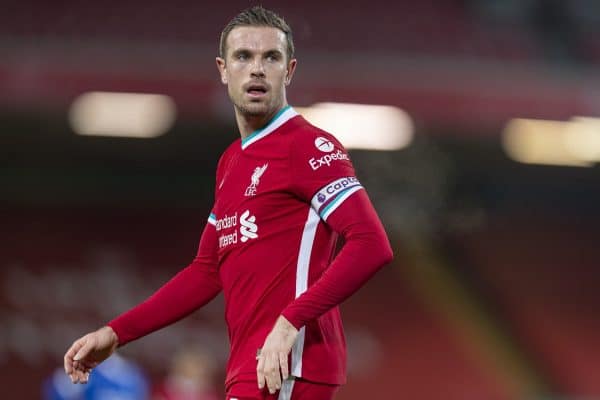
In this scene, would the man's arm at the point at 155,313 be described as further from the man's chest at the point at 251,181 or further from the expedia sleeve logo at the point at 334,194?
the expedia sleeve logo at the point at 334,194

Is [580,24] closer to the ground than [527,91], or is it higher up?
higher up

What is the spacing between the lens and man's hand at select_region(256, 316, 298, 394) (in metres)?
2.69

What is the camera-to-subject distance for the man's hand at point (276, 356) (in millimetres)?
2688

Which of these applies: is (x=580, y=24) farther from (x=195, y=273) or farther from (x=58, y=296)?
(x=195, y=273)

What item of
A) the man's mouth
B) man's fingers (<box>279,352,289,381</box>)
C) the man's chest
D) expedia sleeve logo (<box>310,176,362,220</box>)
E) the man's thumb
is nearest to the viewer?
man's fingers (<box>279,352,289,381</box>)

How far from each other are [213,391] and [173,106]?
3.78 metres

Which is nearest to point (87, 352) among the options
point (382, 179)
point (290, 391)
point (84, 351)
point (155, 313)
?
point (84, 351)

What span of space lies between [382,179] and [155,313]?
9472mm

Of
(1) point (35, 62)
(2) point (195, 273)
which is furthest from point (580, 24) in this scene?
(2) point (195, 273)

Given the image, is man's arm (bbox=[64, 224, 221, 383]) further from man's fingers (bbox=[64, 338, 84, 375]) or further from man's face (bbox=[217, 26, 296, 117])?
man's face (bbox=[217, 26, 296, 117])

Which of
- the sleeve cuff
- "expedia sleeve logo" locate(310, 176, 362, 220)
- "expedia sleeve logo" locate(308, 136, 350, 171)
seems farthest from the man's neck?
the sleeve cuff

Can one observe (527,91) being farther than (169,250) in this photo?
No

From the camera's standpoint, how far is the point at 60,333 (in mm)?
12195

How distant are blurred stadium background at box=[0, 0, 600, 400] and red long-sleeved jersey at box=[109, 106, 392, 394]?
705cm
